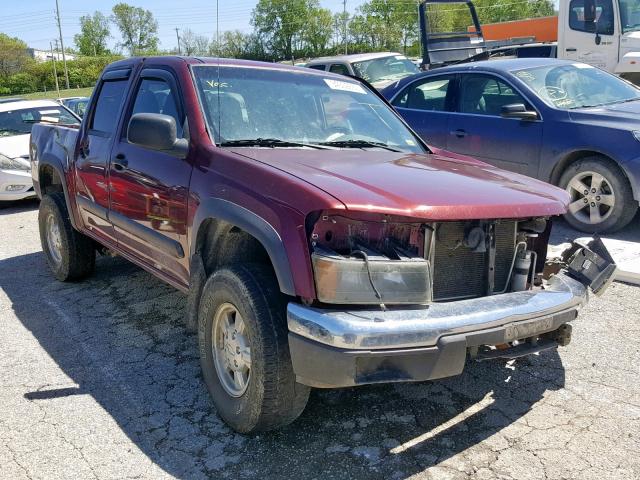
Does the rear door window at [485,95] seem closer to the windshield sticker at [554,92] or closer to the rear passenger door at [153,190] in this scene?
the windshield sticker at [554,92]

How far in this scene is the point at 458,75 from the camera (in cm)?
755

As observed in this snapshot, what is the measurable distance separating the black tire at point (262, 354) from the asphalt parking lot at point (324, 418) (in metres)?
0.18

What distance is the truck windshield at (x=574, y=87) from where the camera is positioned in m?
6.90

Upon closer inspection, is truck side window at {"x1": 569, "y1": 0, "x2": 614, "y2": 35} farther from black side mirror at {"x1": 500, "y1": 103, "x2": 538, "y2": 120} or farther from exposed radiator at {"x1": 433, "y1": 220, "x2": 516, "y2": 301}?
exposed radiator at {"x1": 433, "y1": 220, "x2": 516, "y2": 301}

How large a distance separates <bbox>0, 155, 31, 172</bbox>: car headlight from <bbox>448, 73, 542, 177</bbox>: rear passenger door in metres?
6.26

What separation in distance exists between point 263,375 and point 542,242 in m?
1.69

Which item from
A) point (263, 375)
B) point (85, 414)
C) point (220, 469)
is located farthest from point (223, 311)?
point (85, 414)

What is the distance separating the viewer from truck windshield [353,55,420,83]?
40.0 ft

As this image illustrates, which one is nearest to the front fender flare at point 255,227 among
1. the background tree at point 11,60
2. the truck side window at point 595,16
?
the truck side window at point 595,16

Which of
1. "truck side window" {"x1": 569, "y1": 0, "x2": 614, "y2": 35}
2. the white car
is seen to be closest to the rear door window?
"truck side window" {"x1": 569, "y1": 0, "x2": 614, "y2": 35}

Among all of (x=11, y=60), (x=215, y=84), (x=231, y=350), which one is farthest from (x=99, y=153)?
(x=11, y=60)

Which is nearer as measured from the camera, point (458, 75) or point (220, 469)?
point (220, 469)

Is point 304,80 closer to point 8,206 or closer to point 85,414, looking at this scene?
point 85,414

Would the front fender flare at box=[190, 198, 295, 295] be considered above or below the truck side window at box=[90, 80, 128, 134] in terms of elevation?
below
